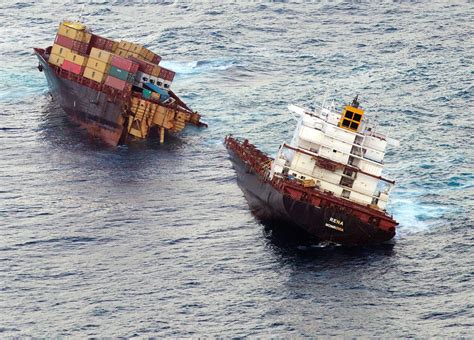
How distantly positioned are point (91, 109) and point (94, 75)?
493 centimetres

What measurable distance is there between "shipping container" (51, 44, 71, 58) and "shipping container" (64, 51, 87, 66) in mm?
1037

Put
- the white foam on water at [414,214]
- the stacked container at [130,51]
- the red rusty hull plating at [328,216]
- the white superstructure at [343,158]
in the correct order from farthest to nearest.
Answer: the stacked container at [130,51] → the white superstructure at [343,158] → the white foam on water at [414,214] → the red rusty hull plating at [328,216]

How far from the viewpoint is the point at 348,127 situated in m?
101

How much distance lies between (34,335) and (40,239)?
63.7 ft

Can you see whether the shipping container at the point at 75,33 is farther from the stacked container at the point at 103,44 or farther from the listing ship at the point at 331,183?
the listing ship at the point at 331,183

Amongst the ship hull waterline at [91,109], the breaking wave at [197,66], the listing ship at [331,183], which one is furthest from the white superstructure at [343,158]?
the breaking wave at [197,66]

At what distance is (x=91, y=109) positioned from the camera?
441 ft

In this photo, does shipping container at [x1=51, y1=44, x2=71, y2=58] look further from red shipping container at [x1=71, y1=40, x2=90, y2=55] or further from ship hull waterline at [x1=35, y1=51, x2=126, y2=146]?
ship hull waterline at [x1=35, y1=51, x2=126, y2=146]

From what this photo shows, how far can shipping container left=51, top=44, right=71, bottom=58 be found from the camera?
465 feet

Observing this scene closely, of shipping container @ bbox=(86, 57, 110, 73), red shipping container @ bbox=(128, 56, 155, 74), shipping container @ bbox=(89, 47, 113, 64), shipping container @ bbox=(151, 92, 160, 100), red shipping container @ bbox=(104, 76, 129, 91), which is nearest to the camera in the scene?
red shipping container @ bbox=(104, 76, 129, 91)

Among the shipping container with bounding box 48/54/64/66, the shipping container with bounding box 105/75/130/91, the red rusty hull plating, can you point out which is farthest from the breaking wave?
the red rusty hull plating

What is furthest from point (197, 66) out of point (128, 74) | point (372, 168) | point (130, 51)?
point (372, 168)

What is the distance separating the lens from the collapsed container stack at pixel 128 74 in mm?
130625

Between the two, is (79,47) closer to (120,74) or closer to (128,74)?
(120,74)
